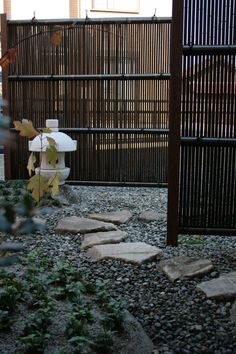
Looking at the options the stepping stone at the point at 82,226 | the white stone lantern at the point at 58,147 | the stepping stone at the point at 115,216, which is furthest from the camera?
the white stone lantern at the point at 58,147

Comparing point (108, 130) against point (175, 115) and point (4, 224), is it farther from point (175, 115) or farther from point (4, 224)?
point (4, 224)

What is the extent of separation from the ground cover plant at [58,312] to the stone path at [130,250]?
528 mm

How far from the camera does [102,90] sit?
634 centimetres

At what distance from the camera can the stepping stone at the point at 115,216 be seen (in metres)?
4.44

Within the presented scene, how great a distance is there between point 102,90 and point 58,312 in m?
4.39

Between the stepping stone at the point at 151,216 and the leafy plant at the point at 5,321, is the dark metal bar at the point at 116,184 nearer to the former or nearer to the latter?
the stepping stone at the point at 151,216

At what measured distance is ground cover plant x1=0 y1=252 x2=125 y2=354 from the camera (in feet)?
6.56

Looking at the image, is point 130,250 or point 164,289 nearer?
point 164,289

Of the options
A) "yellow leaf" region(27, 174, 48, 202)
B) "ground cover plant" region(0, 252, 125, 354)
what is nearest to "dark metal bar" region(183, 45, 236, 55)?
"ground cover plant" region(0, 252, 125, 354)

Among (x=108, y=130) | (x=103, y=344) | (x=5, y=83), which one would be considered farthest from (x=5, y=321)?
(x=5, y=83)

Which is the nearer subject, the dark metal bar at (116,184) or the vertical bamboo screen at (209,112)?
the vertical bamboo screen at (209,112)

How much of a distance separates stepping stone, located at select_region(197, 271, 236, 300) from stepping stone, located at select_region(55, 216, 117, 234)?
1388mm

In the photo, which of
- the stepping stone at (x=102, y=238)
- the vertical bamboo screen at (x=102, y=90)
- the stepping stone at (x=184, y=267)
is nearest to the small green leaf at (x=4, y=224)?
the stepping stone at (x=184, y=267)

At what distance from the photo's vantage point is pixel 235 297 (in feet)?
8.48
